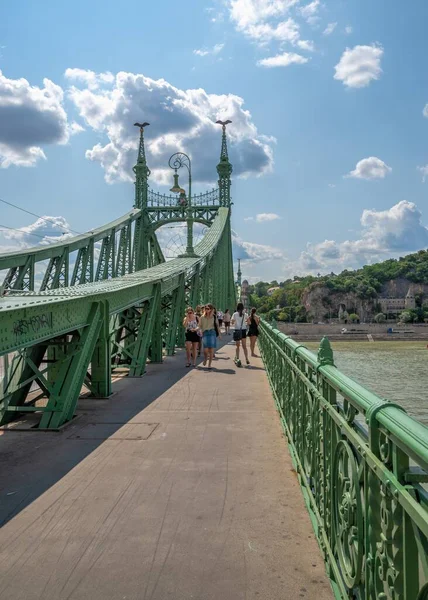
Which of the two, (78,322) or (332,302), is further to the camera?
(332,302)

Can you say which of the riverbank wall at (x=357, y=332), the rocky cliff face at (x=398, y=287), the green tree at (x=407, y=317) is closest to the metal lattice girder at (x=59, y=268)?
the riverbank wall at (x=357, y=332)

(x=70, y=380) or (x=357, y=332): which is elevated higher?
(x=70, y=380)

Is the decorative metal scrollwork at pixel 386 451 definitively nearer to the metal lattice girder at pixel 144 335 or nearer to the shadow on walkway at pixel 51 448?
the shadow on walkway at pixel 51 448

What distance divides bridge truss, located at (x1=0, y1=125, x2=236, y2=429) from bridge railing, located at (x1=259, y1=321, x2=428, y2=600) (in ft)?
10.9

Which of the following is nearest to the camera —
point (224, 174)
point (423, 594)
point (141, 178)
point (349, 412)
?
point (423, 594)

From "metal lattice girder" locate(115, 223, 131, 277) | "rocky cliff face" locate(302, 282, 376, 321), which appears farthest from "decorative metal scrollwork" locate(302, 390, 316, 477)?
"rocky cliff face" locate(302, 282, 376, 321)

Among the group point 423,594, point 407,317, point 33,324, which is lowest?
point 407,317

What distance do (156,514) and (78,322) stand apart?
377cm

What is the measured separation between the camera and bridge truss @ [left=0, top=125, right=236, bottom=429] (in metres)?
6.07

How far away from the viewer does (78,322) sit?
684 centimetres

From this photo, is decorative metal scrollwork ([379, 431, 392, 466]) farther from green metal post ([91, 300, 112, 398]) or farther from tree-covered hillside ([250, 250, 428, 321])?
tree-covered hillside ([250, 250, 428, 321])

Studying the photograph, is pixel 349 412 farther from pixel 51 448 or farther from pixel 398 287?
pixel 398 287

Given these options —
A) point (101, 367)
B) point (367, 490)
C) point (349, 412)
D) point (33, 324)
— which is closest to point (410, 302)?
point (101, 367)

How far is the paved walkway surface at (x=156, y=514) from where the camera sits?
2717 mm
